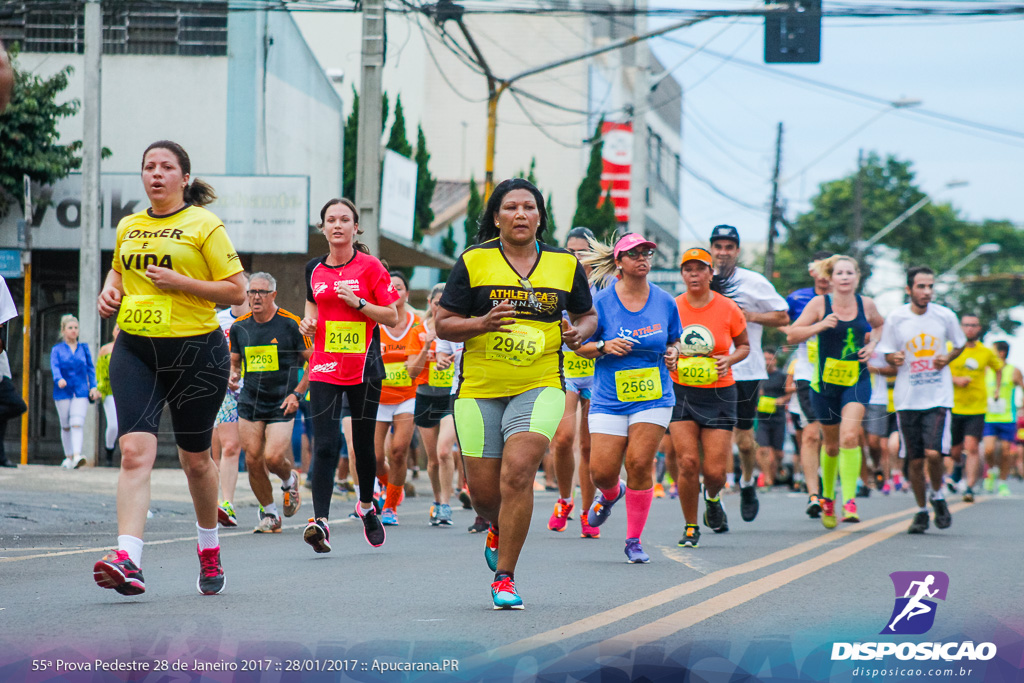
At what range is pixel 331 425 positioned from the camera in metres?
8.63

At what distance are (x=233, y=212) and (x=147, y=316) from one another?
576 inches

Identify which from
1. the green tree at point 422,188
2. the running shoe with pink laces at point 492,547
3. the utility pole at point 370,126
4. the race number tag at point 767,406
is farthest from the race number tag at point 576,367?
the green tree at point 422,188

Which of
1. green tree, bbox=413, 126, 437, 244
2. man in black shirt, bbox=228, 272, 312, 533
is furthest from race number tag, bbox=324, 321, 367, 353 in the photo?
green tree, bbox=413, 126, 437, 244

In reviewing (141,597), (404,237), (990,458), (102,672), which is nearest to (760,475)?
(990,458)

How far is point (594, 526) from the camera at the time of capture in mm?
10188

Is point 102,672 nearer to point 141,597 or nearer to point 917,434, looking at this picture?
point 141,597

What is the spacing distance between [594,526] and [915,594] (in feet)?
11.5

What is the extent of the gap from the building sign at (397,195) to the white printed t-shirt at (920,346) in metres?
12.0

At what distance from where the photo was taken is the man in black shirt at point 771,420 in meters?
20.2

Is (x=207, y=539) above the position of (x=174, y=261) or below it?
below

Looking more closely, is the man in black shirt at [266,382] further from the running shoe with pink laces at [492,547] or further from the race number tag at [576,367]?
the running shoe with pink laces at [492,547]

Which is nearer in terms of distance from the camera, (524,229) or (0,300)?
(524,229)

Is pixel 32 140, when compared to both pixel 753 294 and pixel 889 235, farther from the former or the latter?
pixel 889 235

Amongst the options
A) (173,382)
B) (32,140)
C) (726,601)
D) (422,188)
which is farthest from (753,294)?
(422,188)
